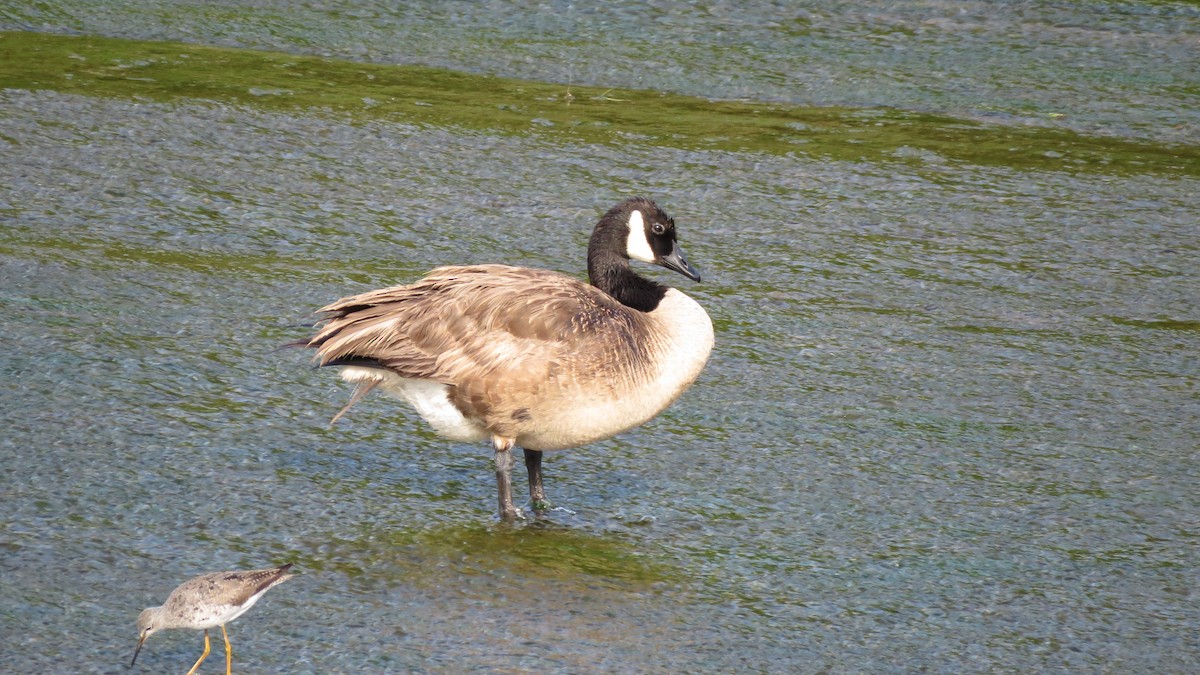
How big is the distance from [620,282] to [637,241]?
19 cm

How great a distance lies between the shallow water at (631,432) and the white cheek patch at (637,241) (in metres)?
0.86

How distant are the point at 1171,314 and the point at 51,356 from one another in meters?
5.81

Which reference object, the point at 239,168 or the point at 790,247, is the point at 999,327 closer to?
the point at 790,247

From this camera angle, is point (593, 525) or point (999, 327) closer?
point (593, 525)

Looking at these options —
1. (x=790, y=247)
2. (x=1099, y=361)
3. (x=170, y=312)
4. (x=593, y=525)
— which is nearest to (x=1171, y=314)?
(x=1099, y=361)

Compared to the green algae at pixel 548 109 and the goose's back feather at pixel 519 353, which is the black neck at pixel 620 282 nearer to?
the goose's back feather at pixel 519 353

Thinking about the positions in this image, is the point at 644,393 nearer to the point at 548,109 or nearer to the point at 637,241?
the point at 637,241

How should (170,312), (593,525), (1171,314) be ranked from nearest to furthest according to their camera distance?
(593,525)
(170,312)
(1171,314)

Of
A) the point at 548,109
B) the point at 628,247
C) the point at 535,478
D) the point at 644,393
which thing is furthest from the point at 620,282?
the point at 548,109

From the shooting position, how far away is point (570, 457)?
22.7 feet

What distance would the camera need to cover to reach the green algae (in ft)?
33.6

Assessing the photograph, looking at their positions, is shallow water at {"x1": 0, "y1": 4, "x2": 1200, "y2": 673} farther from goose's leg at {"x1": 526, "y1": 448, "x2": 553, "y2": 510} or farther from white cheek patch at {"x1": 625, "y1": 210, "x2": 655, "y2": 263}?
white cheek patch at {"x1": 625, "y1": 210, "x2": 655, "y2": 263}

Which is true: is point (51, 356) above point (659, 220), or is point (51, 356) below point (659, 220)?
below

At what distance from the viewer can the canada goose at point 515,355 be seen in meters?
5.96
